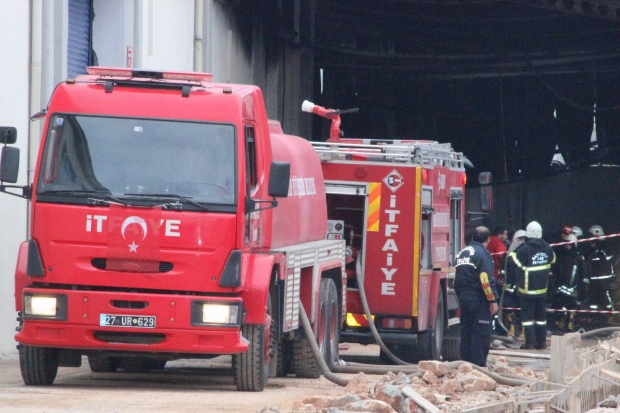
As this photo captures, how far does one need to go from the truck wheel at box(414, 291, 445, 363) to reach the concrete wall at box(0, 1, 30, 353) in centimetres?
492

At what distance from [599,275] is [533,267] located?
18.2ft

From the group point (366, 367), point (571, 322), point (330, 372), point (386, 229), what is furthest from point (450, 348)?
point (571, 322)

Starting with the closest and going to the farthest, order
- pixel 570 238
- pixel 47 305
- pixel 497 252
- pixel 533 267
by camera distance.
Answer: pixel 47 305 < pixel 533 267 < pixel 497 252 < pixel 570 238

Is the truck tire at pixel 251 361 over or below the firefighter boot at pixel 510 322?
over

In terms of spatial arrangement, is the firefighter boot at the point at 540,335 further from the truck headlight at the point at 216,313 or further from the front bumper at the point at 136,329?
the truck headlight at the point at 216,313

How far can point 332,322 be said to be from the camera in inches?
519

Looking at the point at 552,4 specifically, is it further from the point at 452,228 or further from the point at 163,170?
the point at 163,170

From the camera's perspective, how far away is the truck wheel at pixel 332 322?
12.9 metres

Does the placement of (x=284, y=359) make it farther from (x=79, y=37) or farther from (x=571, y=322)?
(x=571, y=322)

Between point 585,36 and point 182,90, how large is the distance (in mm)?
18486

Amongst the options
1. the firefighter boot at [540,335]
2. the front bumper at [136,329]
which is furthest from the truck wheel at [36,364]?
the firefighter boot at [540,335]

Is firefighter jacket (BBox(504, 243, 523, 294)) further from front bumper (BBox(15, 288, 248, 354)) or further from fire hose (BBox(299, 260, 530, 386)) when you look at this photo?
front bumper (BBox(15, 288, 248, 354))

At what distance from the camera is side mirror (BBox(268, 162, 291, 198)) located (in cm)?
997

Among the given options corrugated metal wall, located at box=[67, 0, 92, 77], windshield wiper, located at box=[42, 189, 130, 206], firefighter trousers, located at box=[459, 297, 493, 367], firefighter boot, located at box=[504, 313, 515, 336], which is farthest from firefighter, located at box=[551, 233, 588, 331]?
windshield wiper, located at box=[42, 189, 130, 206]
